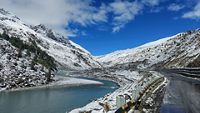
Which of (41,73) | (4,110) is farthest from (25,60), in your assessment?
(4,110)

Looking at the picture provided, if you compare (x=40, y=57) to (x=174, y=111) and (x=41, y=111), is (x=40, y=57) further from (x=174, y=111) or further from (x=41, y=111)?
(x=174, y=111)

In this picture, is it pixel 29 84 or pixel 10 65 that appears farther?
A: pixel 10 65

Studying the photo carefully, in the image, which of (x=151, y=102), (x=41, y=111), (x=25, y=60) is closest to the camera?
(x=151, y=102)

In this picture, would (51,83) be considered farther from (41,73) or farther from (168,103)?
(168,103)

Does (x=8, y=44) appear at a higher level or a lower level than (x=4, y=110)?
higher

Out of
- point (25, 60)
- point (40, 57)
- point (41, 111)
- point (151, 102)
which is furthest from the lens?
point (40, 57)

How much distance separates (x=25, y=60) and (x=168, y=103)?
117 metres

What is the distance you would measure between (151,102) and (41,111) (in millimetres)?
37035

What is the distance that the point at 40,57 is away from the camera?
524ft

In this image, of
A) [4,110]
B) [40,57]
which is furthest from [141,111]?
[40,57]

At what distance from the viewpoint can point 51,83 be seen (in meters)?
125

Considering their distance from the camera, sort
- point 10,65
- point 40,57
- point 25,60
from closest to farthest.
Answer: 1. point 10,65
2. point 25,60
3. point 40,57

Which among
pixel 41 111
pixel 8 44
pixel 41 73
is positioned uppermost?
pixel 8 44

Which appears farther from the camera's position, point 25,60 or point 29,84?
point 25,60
